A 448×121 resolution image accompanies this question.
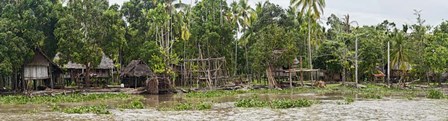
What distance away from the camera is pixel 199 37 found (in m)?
58.2

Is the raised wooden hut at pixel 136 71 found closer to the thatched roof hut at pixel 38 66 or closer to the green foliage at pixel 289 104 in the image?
the thatched roof hut at pixel 38 66

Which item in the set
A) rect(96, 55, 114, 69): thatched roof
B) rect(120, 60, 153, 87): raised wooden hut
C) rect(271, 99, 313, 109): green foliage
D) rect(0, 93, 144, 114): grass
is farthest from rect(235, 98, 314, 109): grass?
rect(96, 55, 114, 69): thatched roof

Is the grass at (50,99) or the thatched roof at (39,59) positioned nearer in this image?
the grass at (50,99)

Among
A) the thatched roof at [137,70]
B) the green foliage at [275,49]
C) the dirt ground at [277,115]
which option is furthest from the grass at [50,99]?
the green foliage at [275,49]

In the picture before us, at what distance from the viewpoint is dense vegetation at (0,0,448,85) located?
4200cm

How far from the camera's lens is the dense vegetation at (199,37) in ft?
138

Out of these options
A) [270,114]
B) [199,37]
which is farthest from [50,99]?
[199,37]

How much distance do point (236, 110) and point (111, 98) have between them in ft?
48.6

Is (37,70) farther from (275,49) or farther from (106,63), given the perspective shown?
(275,49)

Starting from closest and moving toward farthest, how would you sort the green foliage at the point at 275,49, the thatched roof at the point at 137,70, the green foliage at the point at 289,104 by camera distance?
1. the green foliage at the point at 289,104
2. the green foliage at the point at 275,49
3. the thatched roof at the point at 137,70

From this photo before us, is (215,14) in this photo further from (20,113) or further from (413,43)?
(20,113)

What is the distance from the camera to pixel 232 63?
6128 cm

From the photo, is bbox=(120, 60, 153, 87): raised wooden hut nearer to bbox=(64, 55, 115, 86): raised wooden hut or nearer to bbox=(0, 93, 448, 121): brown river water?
bbox=(64, 55, 115, 86): raised wooden hut

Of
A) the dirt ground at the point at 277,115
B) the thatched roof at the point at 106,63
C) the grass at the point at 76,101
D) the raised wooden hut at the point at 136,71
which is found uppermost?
the thatched roof at the point at 106,63
